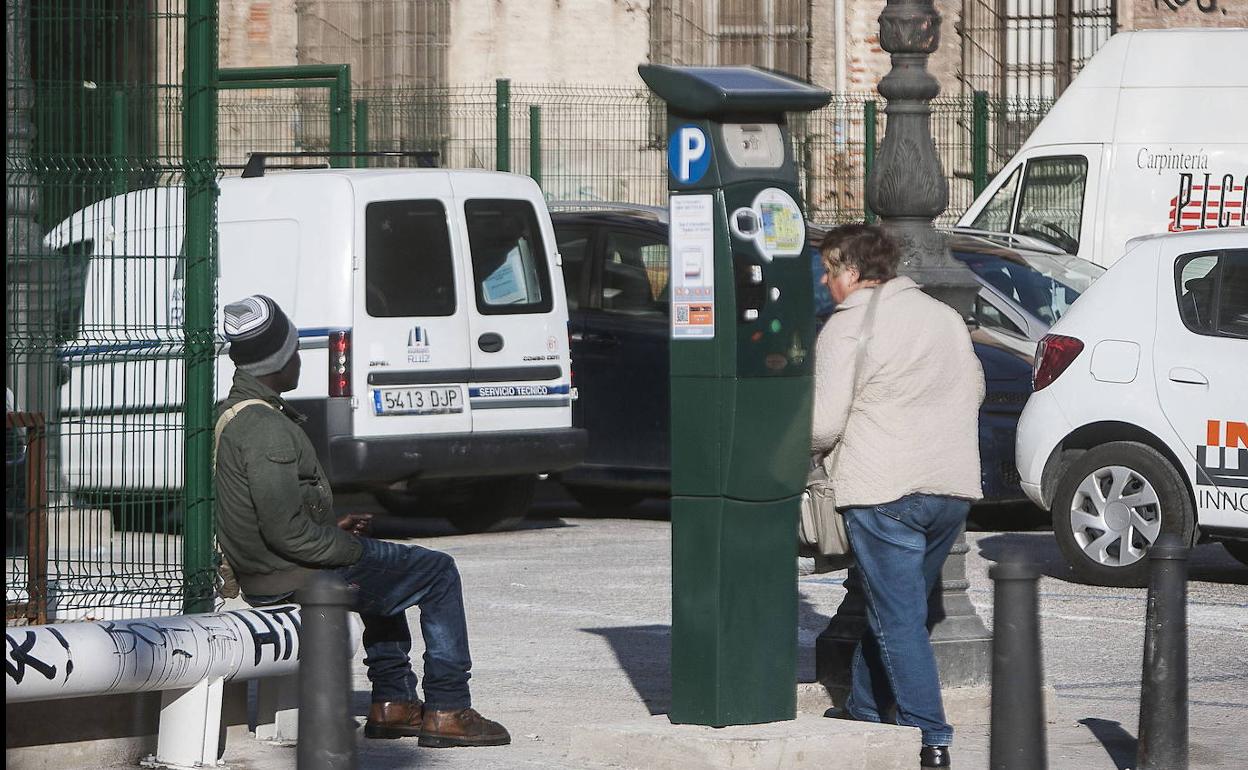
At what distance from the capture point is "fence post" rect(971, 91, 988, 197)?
67.5 ft

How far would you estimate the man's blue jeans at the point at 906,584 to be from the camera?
6.43 metres

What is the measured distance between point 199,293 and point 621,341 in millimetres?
6400

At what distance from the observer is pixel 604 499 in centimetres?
1442

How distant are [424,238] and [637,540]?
217cm

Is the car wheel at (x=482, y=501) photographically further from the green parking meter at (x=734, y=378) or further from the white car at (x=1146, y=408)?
the green parking meter at (x=734, y=378)

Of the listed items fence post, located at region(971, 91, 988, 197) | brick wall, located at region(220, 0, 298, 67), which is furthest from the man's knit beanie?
brick wall, located at region(220, 0, 298, 67)

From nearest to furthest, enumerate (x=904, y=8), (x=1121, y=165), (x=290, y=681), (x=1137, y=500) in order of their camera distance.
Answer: (x=290, y=681) → (x=904, y=8) → (x=1137, y=500) → (x=1121, y=165)

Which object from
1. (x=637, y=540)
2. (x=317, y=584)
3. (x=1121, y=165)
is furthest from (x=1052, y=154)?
(x=317, y=584)

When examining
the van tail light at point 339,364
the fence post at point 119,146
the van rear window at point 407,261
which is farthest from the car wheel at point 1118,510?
the fence post at point 119,146

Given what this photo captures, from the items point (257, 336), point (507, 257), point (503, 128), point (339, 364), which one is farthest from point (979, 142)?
Result: point (257, 336)

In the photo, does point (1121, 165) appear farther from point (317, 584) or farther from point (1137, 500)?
point (317, 584)

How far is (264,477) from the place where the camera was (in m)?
6.22

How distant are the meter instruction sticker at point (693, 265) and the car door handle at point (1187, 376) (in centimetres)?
461

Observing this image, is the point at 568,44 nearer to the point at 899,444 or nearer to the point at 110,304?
the point at 110,304
